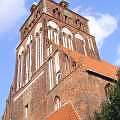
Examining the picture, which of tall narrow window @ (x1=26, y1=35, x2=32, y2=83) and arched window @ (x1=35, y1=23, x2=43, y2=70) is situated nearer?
arched window @ (x1=35, y1=23, x2=43, y2=70)

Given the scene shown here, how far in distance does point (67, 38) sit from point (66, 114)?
961cm

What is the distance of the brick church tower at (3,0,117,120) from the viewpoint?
15672 millimetres

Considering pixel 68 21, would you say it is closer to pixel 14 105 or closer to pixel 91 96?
pixel 14 105

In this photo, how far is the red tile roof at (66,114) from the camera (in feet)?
48.7

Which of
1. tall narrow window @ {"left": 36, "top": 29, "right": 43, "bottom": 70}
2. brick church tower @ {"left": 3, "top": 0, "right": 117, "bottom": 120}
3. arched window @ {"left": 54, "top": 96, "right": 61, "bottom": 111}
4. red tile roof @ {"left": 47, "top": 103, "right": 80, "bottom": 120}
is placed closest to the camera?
red tile roof @ {"left": 47, "top": 103, "right": 80, "bottom": 120}

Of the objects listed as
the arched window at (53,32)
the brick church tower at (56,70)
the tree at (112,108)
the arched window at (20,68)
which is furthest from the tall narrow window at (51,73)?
the tree at (112,108)

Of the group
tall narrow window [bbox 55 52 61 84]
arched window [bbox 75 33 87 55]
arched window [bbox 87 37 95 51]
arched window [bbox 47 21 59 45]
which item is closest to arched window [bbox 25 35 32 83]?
arched window [bbox 47 21 59 45]

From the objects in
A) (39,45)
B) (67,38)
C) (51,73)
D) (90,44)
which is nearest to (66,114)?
(51,73)

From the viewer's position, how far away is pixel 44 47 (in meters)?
21.6

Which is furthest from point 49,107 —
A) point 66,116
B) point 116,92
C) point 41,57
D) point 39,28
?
point 39,28

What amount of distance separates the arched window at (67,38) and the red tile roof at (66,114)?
311 inches

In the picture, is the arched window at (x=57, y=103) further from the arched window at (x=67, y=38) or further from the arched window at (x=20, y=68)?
the arched window at (x=67, y=38)

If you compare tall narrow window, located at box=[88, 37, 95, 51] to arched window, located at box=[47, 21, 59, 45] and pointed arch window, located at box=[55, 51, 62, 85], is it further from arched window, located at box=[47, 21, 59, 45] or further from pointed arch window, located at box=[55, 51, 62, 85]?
pointed arch window, located at box=[55, 51, 62, 85]

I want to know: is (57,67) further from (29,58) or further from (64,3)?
(64,3)
